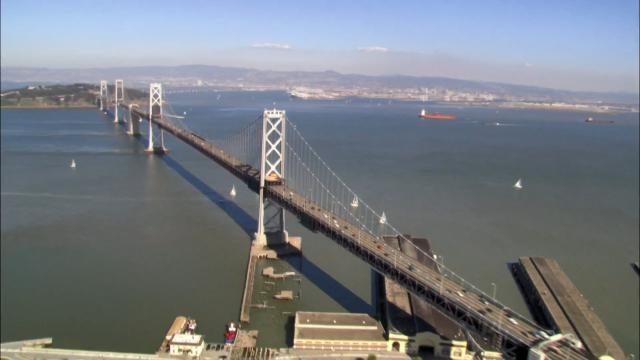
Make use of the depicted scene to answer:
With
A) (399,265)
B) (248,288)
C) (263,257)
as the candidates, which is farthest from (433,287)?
(263,257)

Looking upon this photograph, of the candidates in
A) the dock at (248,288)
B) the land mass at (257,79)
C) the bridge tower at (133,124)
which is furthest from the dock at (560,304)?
the land mass at (257,79)

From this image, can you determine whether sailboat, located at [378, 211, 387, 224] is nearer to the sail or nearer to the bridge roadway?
the sail

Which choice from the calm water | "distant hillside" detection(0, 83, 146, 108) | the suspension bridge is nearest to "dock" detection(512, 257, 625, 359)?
the calm water

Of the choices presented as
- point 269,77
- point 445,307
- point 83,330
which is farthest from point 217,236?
point 269,77

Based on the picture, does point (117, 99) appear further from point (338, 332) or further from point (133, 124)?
point (338, 332)

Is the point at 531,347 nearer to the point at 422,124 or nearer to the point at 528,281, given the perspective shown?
the point at 528,281
